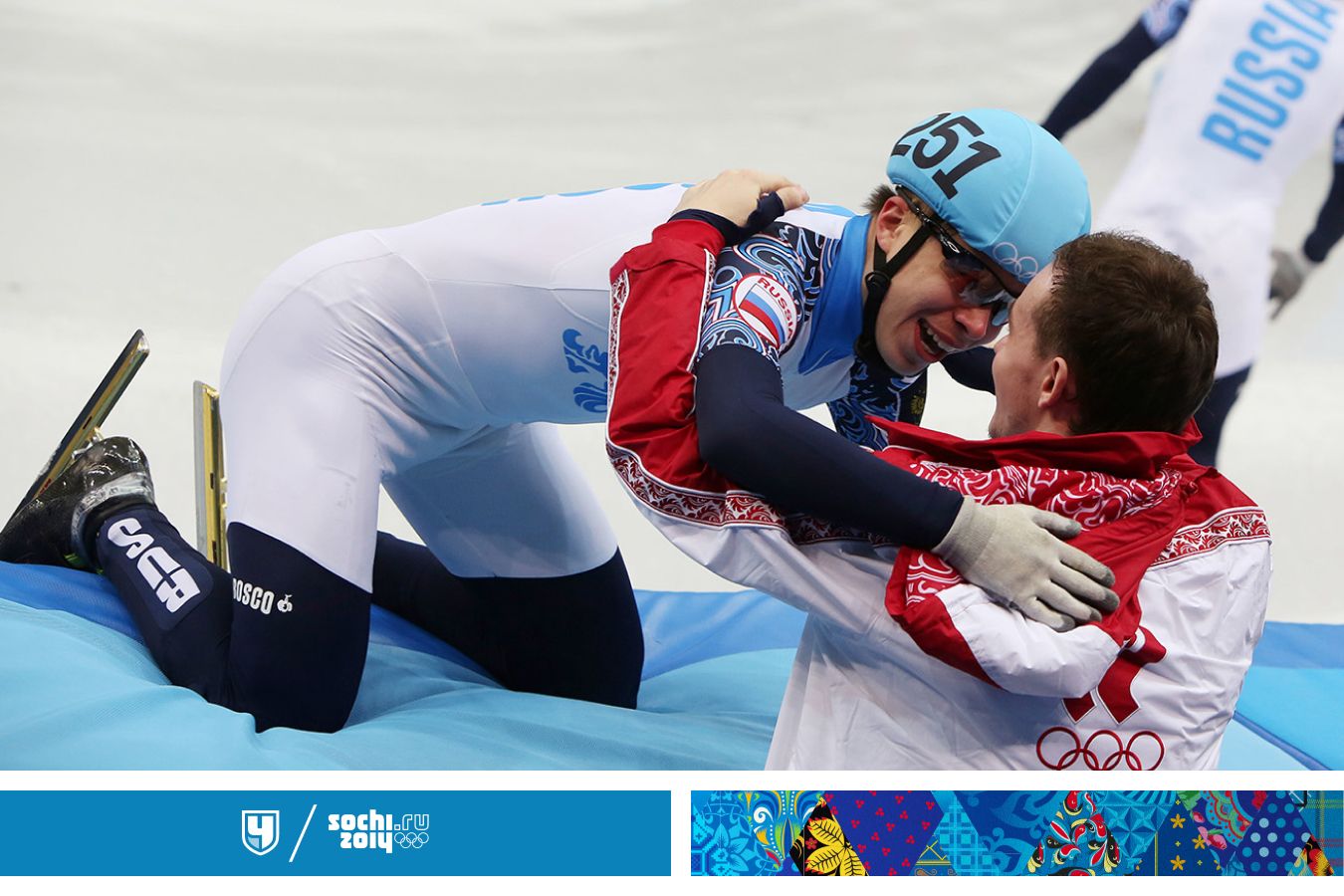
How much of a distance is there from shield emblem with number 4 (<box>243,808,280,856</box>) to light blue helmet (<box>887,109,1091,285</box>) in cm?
105

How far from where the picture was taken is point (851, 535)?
1.59 m

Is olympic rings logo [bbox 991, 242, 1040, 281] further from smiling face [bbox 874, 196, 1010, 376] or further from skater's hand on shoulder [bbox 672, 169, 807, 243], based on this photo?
skater's hand on shoulder [bbox 672, 169, 807, 243]

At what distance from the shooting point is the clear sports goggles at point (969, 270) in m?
1.88

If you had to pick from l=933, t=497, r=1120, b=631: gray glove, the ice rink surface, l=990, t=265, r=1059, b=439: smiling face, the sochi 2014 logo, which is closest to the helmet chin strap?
l=990, t=265, r=1059, b=439: smiling face

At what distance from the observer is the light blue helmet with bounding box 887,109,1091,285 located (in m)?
1.82

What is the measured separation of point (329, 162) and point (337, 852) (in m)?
3.87

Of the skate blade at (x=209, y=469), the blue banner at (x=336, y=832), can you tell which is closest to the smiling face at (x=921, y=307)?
the blue banner at (x=336, y=832)

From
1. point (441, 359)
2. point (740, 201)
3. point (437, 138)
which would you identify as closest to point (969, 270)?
point (740, 201)

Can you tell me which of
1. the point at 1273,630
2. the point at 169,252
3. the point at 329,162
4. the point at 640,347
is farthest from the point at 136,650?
the point at 329,162

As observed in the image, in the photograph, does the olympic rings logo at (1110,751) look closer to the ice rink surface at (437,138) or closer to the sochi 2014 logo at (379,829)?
the sochi 2014 logo at (379,829)

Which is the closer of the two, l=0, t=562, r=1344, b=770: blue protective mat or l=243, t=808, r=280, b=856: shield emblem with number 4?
l=243, t=808, r=280, b=856: shield emblem with number 4

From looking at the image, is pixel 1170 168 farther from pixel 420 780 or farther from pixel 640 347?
pixel 420 780

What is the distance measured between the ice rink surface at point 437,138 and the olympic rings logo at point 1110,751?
195 centimetres

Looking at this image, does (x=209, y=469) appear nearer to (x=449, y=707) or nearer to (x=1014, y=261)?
(x=449, y=707)
